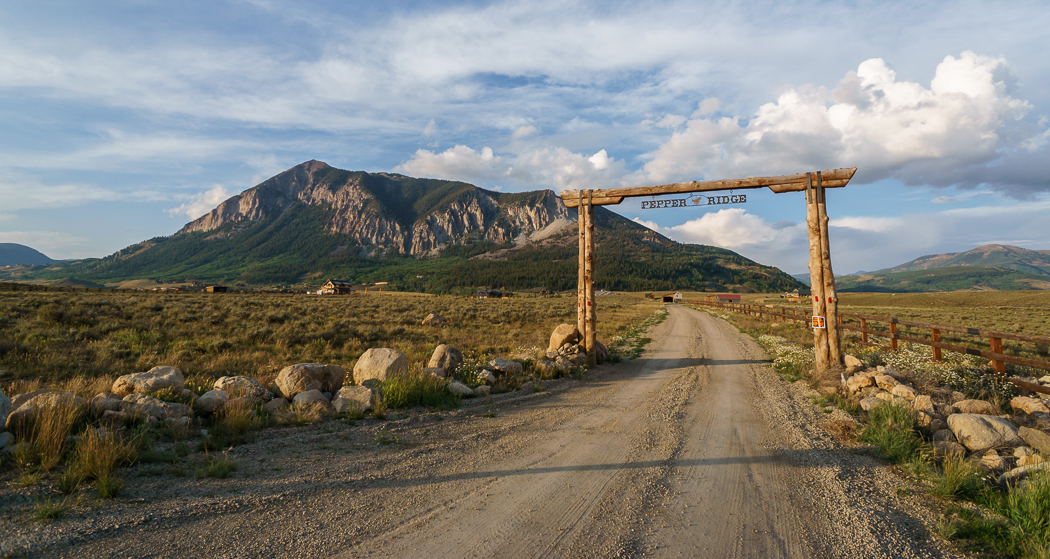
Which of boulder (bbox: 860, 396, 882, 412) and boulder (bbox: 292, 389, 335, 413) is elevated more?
boulder (bbox: 292, 389, 335, 413)

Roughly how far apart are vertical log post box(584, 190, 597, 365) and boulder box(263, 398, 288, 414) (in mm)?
8516

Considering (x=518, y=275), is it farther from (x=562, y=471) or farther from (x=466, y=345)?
(x=562, y=471)

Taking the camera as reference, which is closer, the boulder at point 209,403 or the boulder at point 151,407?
the boulder at point 151,407

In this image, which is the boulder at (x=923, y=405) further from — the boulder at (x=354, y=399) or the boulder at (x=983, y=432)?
the boulder at (x=354, y=399)

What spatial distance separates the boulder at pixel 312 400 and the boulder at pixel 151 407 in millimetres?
1488

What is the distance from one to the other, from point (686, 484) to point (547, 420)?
2.99m

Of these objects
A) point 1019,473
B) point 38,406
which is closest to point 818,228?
point 1019,473

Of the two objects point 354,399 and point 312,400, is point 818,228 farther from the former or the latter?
point 312,400

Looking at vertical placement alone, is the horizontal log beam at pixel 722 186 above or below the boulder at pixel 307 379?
above

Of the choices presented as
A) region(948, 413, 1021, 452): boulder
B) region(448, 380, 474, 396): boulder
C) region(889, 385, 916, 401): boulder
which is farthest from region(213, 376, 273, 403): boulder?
region(889, 385, 916, 401): boulder

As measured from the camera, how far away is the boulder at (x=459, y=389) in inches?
355

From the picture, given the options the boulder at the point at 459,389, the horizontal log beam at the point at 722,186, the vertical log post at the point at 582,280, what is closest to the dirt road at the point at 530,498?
Answer: the boulder at the point at 459,389

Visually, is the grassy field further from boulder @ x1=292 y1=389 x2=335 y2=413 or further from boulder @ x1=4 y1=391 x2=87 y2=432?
boulder @ x1=4 y1=391 x2=87 y2=432

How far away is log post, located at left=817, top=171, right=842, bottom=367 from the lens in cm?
1112
